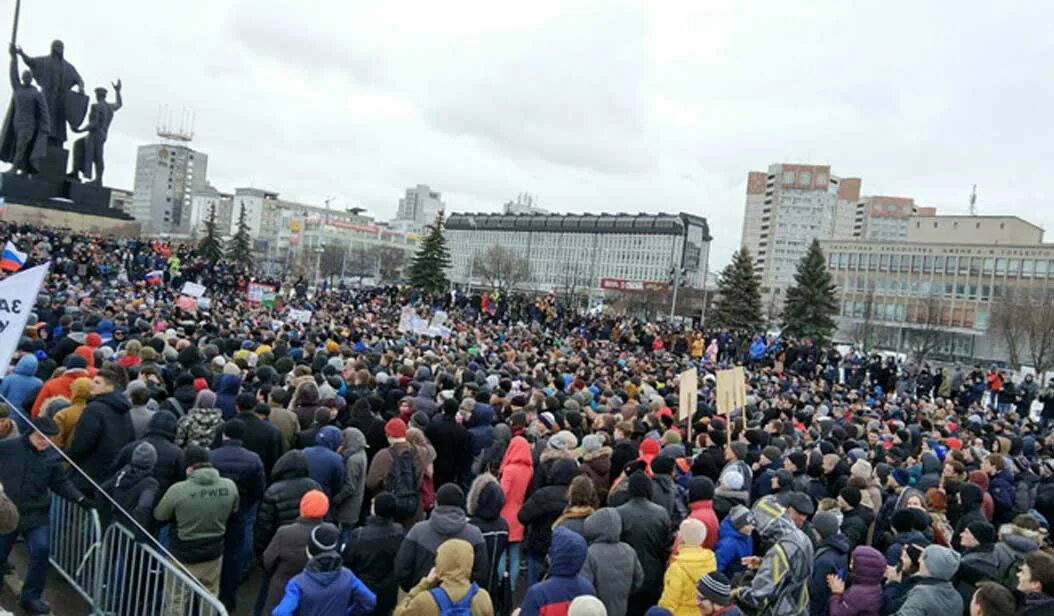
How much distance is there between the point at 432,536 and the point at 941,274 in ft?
310

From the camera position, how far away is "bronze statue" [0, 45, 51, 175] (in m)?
21.0

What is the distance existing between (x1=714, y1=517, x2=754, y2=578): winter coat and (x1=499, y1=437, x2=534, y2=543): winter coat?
5.98 feet

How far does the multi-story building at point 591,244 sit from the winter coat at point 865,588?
128 m

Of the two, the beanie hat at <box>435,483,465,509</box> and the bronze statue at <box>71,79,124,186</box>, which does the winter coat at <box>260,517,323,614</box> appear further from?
the bronze statue at <box>71,79,124,186</box>

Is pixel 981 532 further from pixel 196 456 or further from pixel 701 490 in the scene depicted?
pixel 196 456

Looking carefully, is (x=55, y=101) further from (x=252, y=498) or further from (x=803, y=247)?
(x=803, y=247)

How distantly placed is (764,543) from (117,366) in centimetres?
563

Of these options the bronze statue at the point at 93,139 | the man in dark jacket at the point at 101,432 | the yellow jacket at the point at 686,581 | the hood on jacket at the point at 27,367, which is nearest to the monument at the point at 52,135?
the bronze statue at the point at 93,139

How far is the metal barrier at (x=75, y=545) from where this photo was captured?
229 inches

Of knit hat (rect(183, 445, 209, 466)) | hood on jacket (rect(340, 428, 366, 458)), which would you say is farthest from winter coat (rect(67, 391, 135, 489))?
hood on jacket (rect(340, 428, 366, 458))

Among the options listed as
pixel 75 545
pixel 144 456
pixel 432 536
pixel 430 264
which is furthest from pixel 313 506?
pixel 430 264

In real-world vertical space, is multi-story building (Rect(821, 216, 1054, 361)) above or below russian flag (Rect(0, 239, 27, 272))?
above

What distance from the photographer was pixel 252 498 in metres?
6.35

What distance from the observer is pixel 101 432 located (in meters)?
6.41
